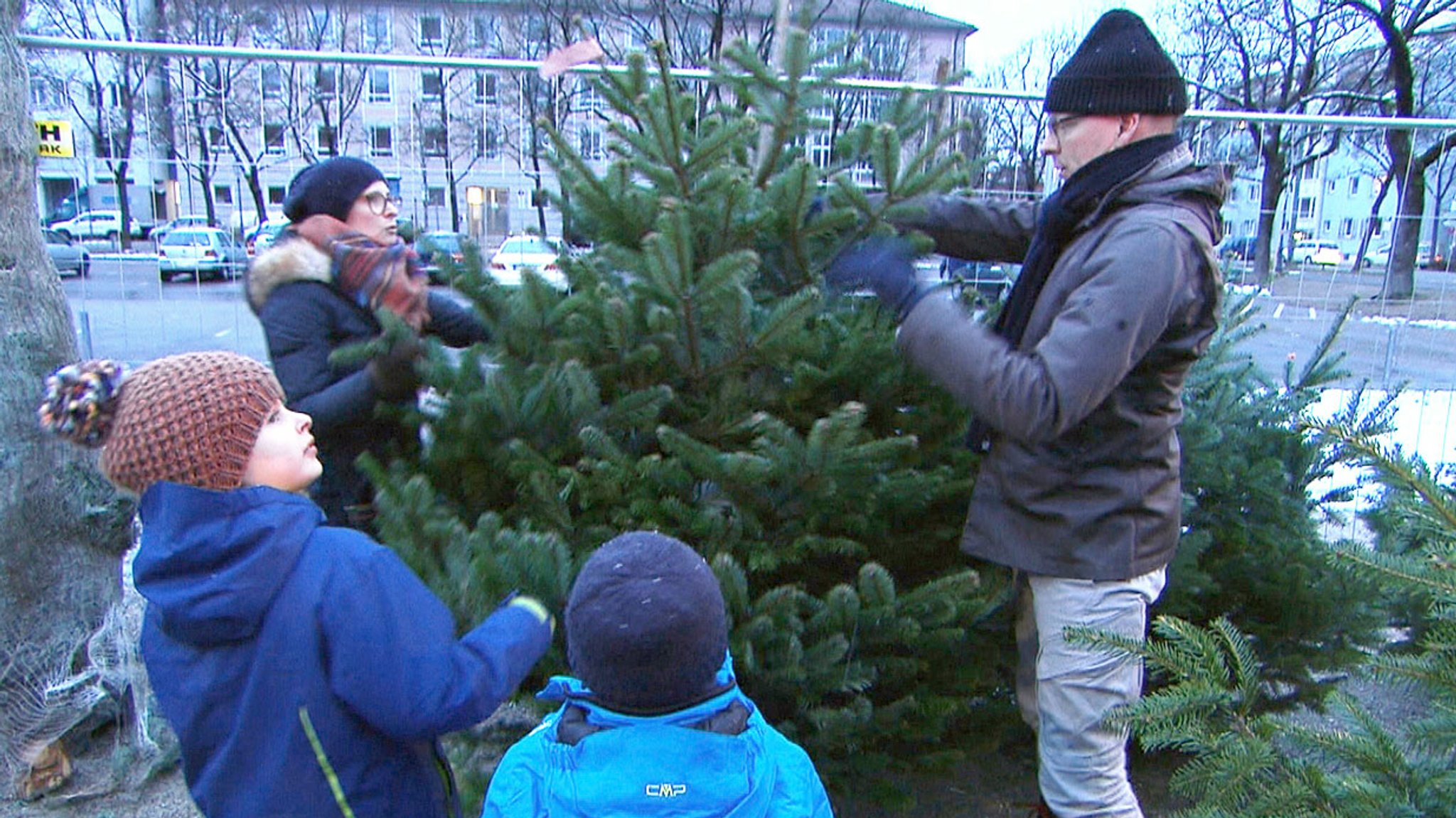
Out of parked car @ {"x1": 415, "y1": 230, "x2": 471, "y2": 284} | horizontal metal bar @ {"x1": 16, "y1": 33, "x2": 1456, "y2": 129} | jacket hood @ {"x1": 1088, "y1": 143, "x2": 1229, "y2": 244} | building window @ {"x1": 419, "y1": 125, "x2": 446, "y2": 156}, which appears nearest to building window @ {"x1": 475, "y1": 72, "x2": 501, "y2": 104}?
building window @ {"x1": 419, "y1": 125, "x2": 446, "y2": 156}

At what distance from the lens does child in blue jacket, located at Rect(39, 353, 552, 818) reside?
1.52 meters

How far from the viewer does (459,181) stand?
14.4ft

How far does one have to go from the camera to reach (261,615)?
1531 millimetres

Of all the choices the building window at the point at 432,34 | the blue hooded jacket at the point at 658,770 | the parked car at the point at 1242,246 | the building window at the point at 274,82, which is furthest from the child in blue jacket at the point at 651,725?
the building window at the point at 432,34

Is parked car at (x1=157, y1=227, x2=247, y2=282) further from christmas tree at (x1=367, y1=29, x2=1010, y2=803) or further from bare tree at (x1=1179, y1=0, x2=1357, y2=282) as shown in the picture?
bare tree at (x1=1179, y1=0, x2=1357, y2=282)

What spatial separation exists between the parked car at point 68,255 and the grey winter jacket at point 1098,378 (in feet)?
14.0

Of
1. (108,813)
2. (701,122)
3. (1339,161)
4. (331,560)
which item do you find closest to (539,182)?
(701,122)

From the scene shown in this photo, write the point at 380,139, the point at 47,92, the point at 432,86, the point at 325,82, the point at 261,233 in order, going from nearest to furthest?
1. the point at 261,233
2. the point at 47,92
3. the point at 380,139
4. the point at 325,82
5. the point at 432,86

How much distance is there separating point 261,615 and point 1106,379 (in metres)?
1.43

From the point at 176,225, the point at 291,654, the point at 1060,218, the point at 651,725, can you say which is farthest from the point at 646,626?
the point at 176,225

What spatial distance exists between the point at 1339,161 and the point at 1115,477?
2504 cm

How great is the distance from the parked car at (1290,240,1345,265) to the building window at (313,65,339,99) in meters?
5.38

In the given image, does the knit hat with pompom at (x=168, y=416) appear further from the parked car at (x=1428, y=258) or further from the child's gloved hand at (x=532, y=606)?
the parked car at (x=1428, y=258)

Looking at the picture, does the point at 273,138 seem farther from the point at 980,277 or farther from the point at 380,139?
the point at 980,277
